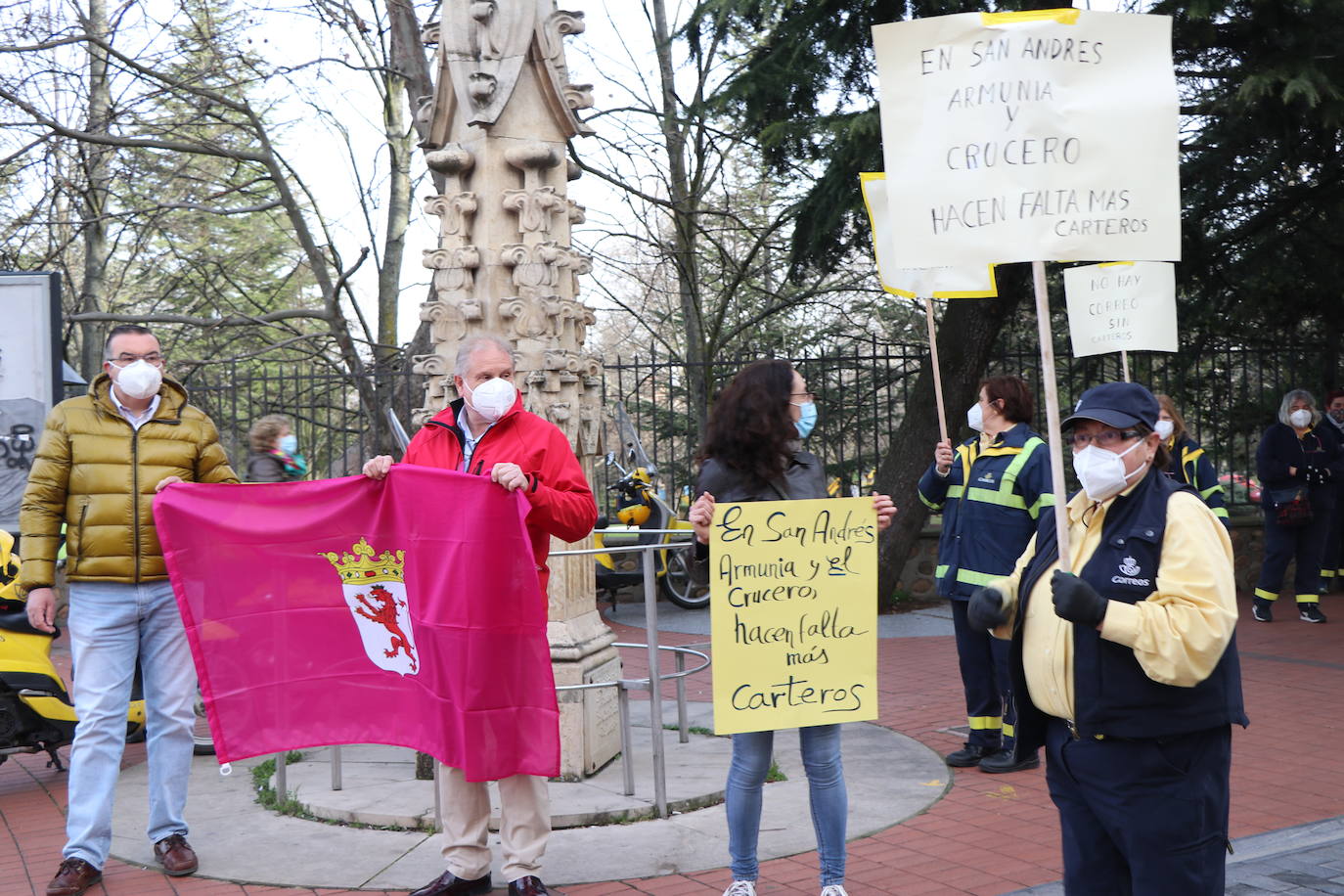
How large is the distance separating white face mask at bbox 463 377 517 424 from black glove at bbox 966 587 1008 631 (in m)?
1.88

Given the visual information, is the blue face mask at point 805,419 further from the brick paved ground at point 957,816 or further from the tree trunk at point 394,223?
the tree trunk at point 394,223

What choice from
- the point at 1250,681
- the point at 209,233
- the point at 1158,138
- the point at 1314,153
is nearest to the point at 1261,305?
the point at 1314,153

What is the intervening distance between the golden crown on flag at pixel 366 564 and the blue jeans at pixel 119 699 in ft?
2.26

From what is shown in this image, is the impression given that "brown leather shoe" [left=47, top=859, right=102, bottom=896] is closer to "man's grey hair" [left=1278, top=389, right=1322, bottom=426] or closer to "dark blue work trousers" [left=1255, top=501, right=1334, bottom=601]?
"dark blue work trousers" [left=1255, top=501, right=1334, bottom=601]

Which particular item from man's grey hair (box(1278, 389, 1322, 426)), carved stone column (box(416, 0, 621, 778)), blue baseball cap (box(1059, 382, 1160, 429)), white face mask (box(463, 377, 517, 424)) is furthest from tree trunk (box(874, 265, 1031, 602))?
blue baseball cap (box(1059, 382, 1160, 429))

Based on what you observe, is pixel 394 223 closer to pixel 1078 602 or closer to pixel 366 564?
pixel 366 564

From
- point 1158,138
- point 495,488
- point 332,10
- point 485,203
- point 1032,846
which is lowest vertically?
point 1032,846

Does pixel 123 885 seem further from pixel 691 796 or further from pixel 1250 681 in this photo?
pixel 1250 681

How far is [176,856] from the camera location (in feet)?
16.4

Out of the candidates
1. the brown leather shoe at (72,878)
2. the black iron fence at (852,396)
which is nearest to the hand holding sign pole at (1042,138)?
the brown leather shoe at (72,878)

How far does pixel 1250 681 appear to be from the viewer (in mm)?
8711

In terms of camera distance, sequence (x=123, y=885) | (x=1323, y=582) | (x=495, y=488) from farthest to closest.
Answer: (x=1323, y=582) → (x=123, y=885) → (x=495, y=488)

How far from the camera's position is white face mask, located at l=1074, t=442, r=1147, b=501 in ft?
10.2

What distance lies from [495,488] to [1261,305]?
38.2 feet
